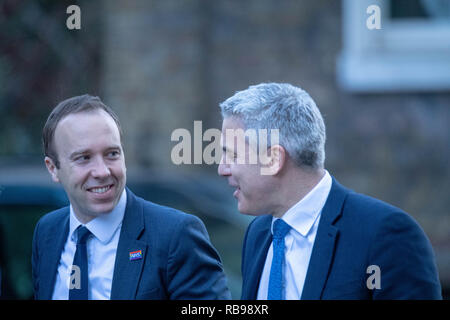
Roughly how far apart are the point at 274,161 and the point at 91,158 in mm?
634

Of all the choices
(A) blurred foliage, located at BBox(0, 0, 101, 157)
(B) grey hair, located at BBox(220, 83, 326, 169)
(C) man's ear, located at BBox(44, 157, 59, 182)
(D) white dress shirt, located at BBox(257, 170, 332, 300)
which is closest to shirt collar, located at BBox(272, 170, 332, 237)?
(D) white dress shirt, located at BBox(257, 170, 332, 300)

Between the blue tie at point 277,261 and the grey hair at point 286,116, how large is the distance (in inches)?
9.3

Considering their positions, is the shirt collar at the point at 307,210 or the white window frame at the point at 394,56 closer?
the shirt collar at the point at 307,210

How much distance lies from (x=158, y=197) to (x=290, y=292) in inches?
105

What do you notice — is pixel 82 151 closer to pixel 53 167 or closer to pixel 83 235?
pixel 53 167

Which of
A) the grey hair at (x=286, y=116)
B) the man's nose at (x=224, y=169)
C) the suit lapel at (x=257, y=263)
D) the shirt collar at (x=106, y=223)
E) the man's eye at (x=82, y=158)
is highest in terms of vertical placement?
the grey hair at (x=286, y=116)

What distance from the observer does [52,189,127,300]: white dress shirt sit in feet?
8.29

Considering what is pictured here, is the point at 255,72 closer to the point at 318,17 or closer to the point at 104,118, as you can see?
the point at 318,17

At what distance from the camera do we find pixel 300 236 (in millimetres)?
2525

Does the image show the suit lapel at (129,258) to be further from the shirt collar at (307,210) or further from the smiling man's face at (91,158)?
the shirt collar at (307,210)

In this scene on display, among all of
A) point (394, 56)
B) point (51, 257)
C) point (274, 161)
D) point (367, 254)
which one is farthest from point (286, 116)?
point (394, 56)

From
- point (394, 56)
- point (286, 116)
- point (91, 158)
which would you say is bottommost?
point (91, 158)

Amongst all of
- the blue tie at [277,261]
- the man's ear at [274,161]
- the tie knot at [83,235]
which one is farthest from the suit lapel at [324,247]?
the tie knot at [83,235]

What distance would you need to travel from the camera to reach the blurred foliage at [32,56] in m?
9.53
